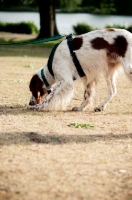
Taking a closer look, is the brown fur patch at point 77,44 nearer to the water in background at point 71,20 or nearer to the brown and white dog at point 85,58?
the brown and white dog at point 85,58

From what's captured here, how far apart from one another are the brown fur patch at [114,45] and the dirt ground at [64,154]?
1029mm

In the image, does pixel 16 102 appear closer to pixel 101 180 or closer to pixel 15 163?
pixel 15 163

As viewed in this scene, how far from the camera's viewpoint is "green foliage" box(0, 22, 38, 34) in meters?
36.4

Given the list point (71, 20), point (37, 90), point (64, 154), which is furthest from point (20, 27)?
point (64, 154)

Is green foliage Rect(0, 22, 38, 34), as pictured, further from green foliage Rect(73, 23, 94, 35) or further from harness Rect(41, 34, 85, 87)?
harness Rect(41, 34, 85, 87)

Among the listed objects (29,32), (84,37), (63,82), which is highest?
(84,37)

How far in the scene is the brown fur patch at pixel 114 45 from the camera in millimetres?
8148

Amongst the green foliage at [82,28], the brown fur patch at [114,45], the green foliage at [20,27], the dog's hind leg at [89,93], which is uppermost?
the brown fur patch at [114,45]

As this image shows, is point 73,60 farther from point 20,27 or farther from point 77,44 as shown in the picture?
point 20,27

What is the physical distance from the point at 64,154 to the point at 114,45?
290cm

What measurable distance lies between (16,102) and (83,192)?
16.0 feet

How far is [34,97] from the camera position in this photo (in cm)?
859

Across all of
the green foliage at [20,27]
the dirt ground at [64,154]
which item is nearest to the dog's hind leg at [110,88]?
the dirt ground at [64,154]

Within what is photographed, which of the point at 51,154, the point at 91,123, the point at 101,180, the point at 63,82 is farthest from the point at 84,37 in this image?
the point at 101,180
